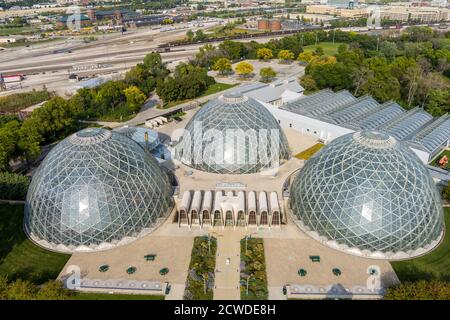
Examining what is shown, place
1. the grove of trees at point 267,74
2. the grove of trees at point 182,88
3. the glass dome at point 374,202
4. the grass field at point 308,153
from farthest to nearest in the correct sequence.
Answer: the grove of trees at point 267,74, the grove of trees at point 182,88, the grass field at point 308,153, the glass dome at point 374,202

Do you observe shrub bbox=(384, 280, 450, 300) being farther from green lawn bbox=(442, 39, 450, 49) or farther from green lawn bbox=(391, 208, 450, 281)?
green lawn bbox=(442, 39, 450, 49)

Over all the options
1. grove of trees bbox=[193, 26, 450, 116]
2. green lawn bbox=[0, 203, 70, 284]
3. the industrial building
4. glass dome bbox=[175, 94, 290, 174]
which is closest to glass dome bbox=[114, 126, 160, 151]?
glass dome bbox=[175, 94, 290, 174]

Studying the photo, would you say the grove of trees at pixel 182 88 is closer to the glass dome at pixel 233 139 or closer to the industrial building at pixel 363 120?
the industrial building at pixel 363 120

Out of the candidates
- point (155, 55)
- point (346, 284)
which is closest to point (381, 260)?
point (346, 284)

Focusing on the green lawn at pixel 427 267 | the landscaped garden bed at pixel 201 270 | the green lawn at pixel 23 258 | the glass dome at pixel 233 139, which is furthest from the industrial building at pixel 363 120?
the green lawn at pixel 23 258

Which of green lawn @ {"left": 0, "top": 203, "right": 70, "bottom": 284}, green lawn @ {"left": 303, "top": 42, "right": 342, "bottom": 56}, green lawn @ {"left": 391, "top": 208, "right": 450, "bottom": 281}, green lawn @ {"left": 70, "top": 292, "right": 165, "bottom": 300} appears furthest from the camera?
green lawn @ {"left": 303, "top": 42, "right": 342, "bottom": 56}

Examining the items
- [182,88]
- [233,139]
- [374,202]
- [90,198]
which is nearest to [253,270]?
[374,202]

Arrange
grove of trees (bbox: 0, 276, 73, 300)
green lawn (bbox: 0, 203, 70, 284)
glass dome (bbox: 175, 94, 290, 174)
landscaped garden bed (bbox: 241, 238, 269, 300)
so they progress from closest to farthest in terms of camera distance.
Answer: grove of trees (bbox: 0, 276, 73, 300)
landscaped garden bed (bbox: 241, 238, 269, 300)
green lawn (bbox: 0, 203, 70, 284)
glass dome (bbox: 175, 94, 290, 174)
